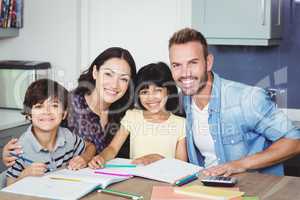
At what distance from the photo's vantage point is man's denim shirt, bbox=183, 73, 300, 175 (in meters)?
2.24

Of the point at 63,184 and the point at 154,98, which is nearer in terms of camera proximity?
the point at 63,184

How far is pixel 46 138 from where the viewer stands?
2.14m

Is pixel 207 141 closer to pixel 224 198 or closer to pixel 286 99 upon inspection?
pixel 224 198

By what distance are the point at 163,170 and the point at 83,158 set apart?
0.33 meters

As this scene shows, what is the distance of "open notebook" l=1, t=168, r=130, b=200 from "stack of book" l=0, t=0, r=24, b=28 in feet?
6.66

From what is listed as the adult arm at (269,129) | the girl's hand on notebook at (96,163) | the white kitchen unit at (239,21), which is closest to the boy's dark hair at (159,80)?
the adult arm at (269,129)

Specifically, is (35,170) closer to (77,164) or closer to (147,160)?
Result: (77,164)

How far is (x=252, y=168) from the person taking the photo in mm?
2043

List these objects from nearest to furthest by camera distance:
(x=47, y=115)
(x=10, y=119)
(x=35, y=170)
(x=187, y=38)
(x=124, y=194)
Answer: (x=124, y=194) → (x=35, y=170) → (x=47, y=115) → (x=187, y=38) → (x=10, y=119)

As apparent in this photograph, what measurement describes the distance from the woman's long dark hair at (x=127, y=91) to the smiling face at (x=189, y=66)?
0.27 meters

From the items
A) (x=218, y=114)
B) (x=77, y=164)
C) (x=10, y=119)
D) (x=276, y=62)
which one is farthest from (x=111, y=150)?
(x=276, y=62)

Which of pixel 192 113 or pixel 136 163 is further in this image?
pixel 192 113

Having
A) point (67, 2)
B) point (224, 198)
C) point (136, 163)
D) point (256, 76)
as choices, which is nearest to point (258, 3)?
point (256, 76)

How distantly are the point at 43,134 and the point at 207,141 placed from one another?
0.72 m
